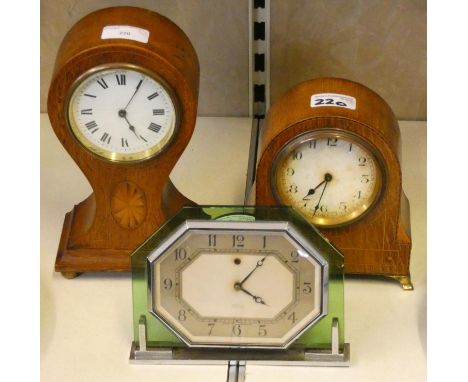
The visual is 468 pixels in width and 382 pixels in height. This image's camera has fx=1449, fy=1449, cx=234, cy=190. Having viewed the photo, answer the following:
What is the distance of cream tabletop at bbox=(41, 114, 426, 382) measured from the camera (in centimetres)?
249

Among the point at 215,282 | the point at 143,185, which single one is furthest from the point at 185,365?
the point at 143,185

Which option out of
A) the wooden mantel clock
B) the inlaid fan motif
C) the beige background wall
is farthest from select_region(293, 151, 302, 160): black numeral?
the beige background wall

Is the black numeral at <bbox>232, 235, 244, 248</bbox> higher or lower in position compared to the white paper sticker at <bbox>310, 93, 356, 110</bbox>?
lower

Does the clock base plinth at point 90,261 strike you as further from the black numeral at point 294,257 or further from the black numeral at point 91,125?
the black numeral at point 294,257

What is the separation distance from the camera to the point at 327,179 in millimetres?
2682

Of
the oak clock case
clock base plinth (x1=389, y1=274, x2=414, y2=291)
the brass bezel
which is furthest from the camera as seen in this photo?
clock base plinth (x1=389, y1=274, x2=414, y2=291)

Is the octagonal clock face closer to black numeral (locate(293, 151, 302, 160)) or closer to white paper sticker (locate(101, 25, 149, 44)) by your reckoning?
black numeral (locate(293, 151, 302, 160))

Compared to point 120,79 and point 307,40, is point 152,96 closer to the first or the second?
point 120,79

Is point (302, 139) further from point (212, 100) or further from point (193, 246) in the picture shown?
point (212, 100)

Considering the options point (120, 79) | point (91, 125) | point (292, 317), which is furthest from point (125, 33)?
point (292, 317)

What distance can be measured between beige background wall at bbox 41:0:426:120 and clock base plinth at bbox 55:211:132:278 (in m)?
0.63

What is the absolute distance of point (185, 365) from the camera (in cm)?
252

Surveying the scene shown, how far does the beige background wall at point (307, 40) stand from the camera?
3.17 m

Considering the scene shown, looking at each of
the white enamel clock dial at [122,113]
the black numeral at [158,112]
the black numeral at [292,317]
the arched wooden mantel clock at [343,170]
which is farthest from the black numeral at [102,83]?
the black numeral at [292,317]
